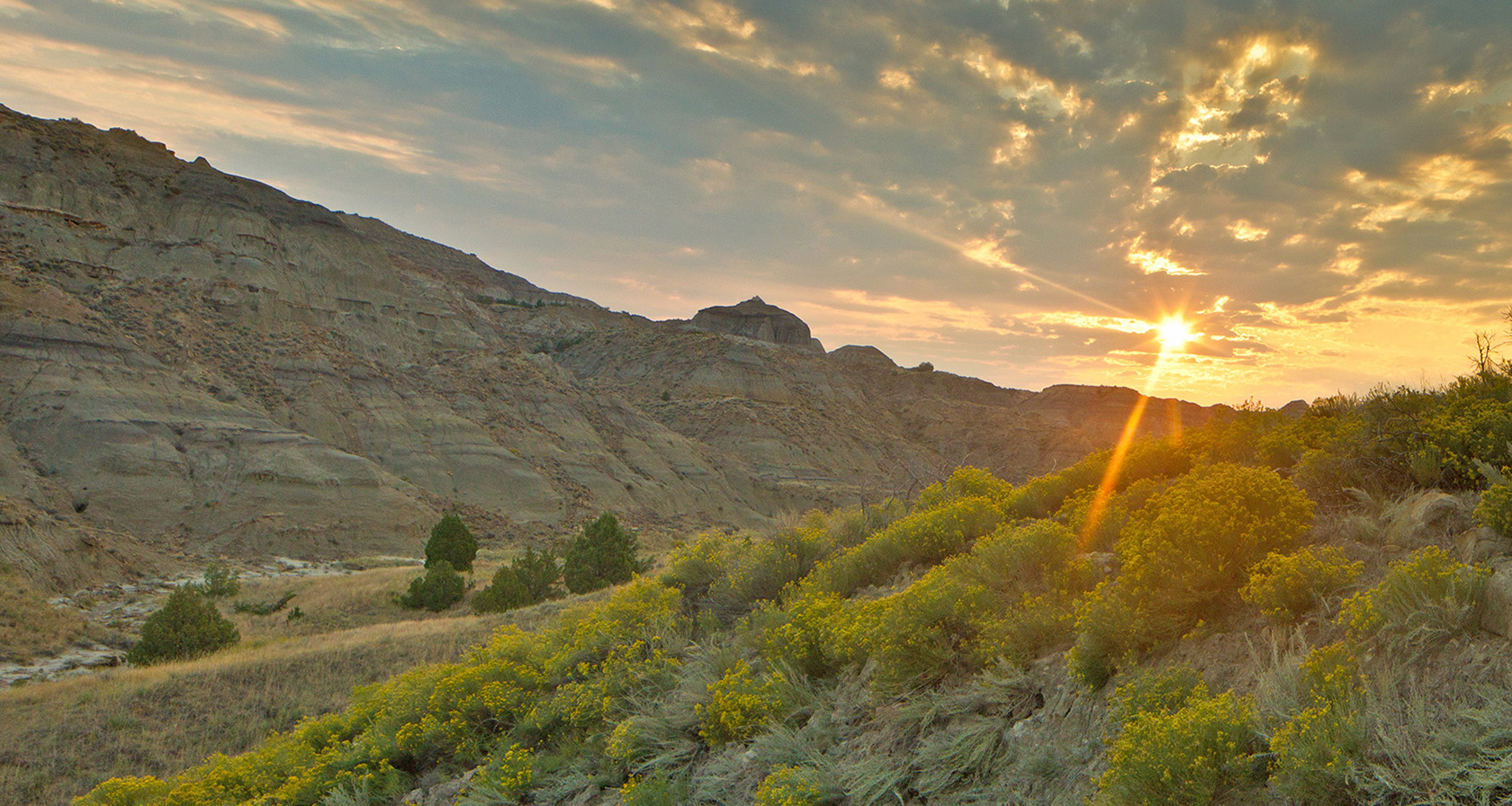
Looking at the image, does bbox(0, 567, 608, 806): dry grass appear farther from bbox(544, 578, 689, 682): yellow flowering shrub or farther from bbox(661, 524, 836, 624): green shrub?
bbox(544, 578, 689, 682): yellow flowering shrub

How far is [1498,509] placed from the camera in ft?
13.9

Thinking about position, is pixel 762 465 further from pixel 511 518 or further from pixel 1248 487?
pixel 1248 487

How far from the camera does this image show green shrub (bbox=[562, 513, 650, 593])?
24781 mm

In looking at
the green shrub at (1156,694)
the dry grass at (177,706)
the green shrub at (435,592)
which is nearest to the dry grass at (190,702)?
the dry grass at (177,706)

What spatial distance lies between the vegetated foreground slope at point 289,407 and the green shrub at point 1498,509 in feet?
24.1

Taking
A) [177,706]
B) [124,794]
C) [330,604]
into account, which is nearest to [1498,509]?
[124,794]

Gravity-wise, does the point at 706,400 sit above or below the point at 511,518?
above

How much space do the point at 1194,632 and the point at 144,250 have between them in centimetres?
6578

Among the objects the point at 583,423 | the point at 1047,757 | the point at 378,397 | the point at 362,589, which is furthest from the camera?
the point at 583,423

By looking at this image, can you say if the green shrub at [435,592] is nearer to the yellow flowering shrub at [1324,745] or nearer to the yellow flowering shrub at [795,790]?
the yellow flowering shrub at [795,790]

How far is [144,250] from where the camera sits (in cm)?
5269

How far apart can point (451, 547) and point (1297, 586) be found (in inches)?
1162

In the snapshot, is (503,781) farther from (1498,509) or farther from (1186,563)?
(1498,509)

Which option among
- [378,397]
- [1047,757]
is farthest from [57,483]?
[1047,757]
